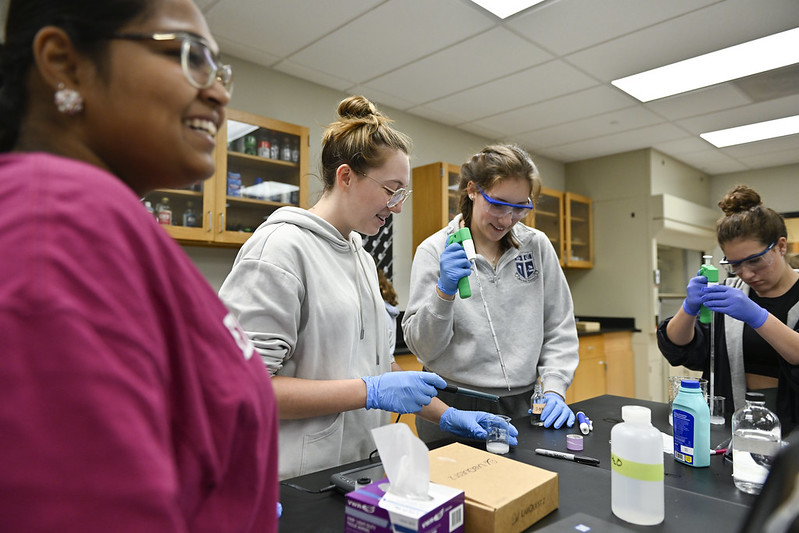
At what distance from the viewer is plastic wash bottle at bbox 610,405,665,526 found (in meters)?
0.82

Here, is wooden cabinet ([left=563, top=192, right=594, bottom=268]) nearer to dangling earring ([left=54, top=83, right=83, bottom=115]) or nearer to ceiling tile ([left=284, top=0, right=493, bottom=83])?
ceiling tile ([left=284, top=0, right=493, bottom=83])

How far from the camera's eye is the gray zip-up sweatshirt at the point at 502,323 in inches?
63.5

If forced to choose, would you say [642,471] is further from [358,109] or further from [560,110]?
[560,110]

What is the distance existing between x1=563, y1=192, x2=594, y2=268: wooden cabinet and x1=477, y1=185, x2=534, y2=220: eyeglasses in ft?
11.2

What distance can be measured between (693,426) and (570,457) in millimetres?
275

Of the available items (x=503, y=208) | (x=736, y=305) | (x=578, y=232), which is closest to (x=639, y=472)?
(x=503, y=208)

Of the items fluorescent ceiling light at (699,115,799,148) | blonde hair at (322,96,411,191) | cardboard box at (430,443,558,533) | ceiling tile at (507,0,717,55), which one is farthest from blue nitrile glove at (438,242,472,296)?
fluorescent ceiling light at (699,115,799,148)

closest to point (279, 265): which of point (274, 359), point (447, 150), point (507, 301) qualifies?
point (274, 359)

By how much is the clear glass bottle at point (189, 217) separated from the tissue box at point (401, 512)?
2.23m

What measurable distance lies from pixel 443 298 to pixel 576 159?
432 centimetres

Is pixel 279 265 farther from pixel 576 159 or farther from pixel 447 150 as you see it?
pixel 576 159

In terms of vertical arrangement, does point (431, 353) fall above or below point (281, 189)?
below

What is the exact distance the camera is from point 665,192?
5.01 meters

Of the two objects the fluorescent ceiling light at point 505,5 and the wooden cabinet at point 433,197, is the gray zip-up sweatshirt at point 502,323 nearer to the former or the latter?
the fluorescent ceiling light at point 505,5
